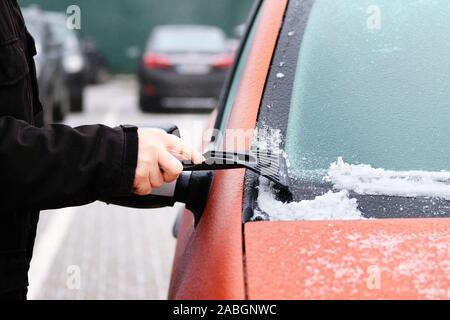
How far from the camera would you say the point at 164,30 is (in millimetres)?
15445

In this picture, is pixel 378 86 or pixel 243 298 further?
pixel 378 86

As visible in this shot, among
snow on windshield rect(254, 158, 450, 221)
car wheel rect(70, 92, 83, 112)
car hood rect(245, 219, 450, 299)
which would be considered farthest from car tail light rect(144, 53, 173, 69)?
car hood rect(245, 219, 450, 299)

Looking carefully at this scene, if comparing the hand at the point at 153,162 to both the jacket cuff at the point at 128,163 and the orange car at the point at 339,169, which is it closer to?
the jacket cuff at the point at 128,163

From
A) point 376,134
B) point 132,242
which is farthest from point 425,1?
point 132,242

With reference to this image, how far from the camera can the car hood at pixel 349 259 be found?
1.46 metres

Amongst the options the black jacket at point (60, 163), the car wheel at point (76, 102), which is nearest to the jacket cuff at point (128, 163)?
the black jacket at point (60, 163)

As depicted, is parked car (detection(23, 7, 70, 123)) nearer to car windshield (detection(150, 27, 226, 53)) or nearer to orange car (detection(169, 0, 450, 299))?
car windshield (detection(150, 27, 226, 53))

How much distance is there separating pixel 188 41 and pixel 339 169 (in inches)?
524

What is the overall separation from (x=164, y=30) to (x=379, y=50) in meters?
13.6

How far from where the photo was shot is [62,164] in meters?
1.57

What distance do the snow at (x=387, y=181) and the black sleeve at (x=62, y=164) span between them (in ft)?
1.59

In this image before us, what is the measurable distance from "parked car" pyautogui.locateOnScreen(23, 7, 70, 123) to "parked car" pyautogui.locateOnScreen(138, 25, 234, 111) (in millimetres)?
2284

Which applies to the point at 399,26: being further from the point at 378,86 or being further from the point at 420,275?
the point at 420,275

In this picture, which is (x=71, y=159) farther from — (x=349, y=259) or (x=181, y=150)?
(x=349, y=259)
